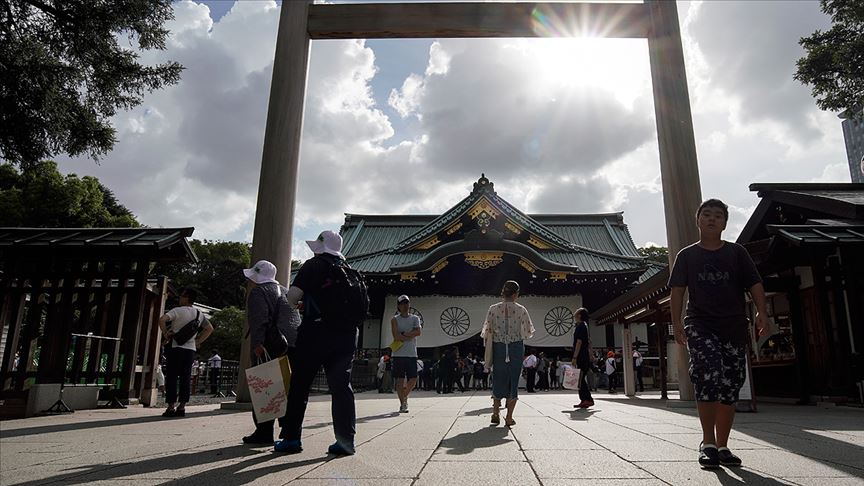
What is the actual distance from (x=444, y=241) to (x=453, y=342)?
158 inches

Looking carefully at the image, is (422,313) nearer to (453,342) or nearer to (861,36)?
(453,342)

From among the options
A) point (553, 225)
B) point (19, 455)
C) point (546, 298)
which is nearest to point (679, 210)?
point (19, 455)

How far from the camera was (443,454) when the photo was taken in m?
3.58

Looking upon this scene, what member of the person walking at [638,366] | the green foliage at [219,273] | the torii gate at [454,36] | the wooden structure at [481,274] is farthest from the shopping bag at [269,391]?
the green foliage at [219,273]

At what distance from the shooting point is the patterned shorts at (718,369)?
10.7 feet

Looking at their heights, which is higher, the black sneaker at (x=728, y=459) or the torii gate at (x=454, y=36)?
the torii gate at (x=454, y=36)

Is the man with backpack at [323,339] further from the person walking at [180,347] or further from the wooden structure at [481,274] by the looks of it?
the wooden structure at [481,274]

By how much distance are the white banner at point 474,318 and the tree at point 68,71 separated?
37.9 feet

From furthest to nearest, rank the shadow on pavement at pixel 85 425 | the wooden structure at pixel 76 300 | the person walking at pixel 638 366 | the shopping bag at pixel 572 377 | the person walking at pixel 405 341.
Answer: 1. the person walking at pixel 638 366
2. the shopping bag at pixel 572 377
3. the person walking at pixel 405 341
4. the wooden structure at pixel 76 300
5. the shadow on pavement at pixel 85 425

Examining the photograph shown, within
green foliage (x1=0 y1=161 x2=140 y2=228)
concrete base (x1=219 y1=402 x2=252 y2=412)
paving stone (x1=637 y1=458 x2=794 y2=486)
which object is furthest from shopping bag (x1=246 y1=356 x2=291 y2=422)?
green foliage (x1=0 y1=161 x2=140 y2=228)

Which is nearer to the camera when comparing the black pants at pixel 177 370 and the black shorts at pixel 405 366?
the black pants at pixel 177 370

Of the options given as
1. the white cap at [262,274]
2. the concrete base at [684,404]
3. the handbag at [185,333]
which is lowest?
the concrete base at [684,404]

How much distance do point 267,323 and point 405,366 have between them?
4.36 meters

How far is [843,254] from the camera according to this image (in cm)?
798
